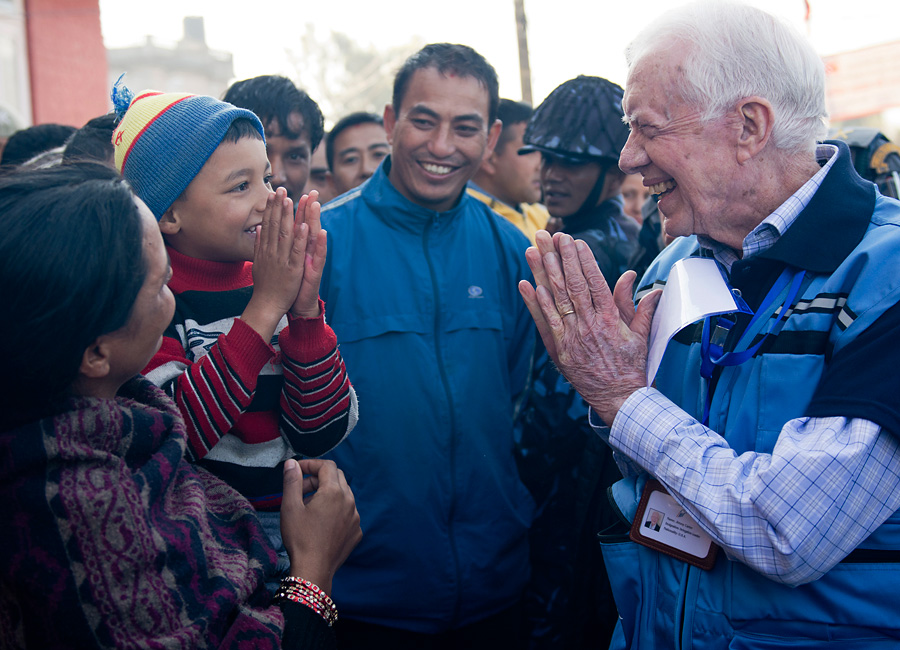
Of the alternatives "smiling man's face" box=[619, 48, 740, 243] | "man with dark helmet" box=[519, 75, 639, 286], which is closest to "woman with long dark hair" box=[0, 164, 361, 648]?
"smiling man's face" box=[619, 48, 740, 243]

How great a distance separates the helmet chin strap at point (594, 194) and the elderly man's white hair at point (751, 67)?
1.41 metres

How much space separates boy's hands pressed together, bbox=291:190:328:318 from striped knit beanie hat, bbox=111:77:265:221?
0.28 meters

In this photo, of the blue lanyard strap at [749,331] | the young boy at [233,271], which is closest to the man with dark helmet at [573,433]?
the blue lanyard strap at [749,331]

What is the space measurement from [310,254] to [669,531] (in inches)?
44.4

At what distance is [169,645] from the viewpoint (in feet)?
3.70

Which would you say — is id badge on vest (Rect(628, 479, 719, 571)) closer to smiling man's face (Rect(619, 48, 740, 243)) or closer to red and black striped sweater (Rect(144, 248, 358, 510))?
smiling man's face (Rect(619, 48, 740, 243))

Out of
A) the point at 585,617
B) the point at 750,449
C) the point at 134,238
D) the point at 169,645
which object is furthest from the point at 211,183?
the point at 585,617

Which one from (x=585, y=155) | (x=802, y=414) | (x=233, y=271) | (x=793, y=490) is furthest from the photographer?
(x=585, y=155)

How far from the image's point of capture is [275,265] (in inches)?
66.3

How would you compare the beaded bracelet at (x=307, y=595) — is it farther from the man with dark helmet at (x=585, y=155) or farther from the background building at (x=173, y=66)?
the background building at (x=173, y=66)

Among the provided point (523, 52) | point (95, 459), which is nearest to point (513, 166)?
point (95, 459)

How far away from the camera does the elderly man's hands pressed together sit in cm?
170

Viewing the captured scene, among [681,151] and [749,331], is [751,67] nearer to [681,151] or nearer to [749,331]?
[681,151]

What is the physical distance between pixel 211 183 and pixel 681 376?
1323 millimetres
